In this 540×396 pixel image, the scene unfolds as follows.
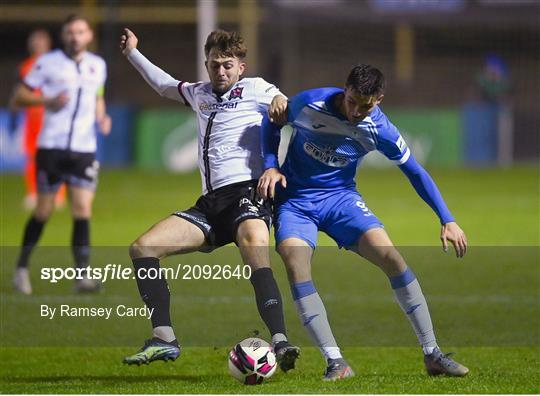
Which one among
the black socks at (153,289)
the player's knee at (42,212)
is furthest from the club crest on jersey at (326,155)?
the player's knee at (42,212)

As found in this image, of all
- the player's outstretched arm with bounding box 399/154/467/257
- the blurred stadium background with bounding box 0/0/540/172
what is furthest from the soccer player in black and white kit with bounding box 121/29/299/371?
the blurred stadium background with bounding box 0/0/540/172

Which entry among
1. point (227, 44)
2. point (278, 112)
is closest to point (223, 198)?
point (278, 112)

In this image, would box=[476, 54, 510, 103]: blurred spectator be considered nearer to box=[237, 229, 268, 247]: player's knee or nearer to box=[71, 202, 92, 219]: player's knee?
box=[71, 202, 92, 219]: player's knee

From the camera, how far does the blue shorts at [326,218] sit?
6562mm

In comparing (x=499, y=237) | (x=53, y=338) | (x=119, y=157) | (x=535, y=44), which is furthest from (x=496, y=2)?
(x=53, y=338)

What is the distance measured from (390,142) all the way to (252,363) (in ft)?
4.67

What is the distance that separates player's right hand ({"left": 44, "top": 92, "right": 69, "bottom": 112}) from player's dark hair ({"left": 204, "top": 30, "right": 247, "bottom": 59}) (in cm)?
350

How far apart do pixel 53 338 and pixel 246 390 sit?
2.30m

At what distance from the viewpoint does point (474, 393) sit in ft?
19.4

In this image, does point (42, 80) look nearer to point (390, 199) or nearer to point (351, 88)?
point (351, 88)

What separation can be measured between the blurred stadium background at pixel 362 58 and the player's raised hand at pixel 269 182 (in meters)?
17.1

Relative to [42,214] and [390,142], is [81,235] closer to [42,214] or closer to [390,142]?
[42,214]

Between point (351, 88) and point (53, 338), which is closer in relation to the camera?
point (351, 88)

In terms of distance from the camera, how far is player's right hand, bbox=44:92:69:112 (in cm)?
1000
